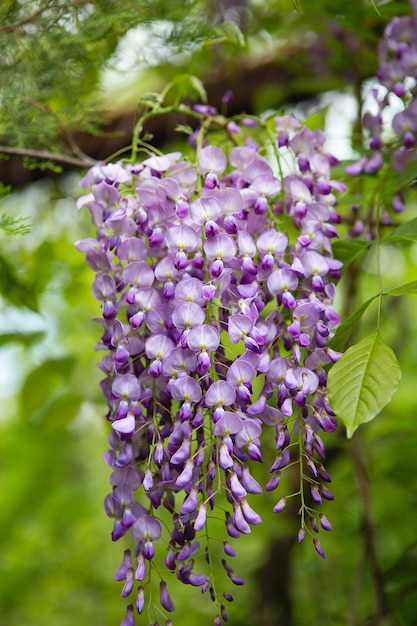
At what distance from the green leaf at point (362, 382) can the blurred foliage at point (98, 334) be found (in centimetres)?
7

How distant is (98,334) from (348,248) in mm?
1148

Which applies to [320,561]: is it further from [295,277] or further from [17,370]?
[17,370]

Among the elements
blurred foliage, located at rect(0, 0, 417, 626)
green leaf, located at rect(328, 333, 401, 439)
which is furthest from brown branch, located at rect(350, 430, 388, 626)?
green leaf, located at rect(328, 333, 401, 439)

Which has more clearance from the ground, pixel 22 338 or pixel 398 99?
pixel 398 99

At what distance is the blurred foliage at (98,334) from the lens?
1.07m

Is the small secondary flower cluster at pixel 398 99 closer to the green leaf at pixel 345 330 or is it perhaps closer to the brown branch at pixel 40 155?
the green leaf at pixel 345 330

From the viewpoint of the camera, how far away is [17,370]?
128 inches

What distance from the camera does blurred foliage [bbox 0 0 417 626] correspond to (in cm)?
107

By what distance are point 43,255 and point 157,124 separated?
0.58m

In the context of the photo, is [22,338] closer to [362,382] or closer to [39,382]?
[39,382]

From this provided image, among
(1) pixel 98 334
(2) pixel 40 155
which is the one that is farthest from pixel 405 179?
(1) pixel 98 334

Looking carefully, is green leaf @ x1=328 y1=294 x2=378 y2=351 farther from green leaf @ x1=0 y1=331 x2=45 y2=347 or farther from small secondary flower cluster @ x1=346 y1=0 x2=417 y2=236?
green leaf @ x1=0 y1=331 x2=45 y2=347

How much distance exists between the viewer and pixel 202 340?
27.4 inches

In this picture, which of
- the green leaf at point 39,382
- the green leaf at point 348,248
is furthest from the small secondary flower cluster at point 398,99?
the green leaf at point 39,382
